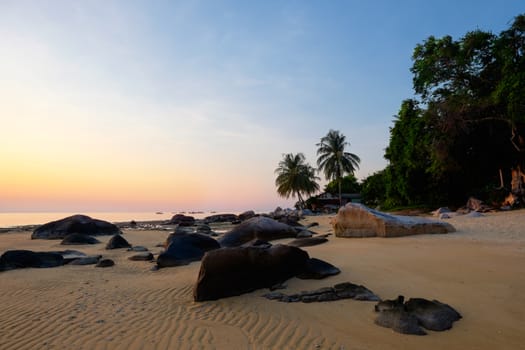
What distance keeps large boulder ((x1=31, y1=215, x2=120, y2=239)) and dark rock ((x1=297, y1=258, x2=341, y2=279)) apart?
1805cm

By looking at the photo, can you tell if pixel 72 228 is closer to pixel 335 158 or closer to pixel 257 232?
pixel 257 232

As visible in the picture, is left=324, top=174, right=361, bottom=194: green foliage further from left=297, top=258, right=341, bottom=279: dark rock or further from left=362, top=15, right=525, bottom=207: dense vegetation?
left=297, top=258, right=341, bottom=279: dark rock

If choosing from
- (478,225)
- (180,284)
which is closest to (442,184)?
(478,225)

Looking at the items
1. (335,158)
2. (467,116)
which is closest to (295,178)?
(335,158)

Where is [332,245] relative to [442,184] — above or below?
below

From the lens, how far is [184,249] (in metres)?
10.0

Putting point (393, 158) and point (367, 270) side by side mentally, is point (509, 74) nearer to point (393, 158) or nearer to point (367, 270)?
point (393, 158)

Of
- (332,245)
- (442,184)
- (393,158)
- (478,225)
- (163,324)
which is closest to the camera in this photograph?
(163,324)

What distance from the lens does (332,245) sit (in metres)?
10.8

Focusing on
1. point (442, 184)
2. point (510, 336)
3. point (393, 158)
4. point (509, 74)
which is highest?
point (509, 74)

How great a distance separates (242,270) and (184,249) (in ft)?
14.3

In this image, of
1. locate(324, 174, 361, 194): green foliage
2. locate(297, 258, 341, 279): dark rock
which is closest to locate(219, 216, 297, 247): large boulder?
locate(297, 258, 341, 279): dark rock

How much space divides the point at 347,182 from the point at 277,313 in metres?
66.4

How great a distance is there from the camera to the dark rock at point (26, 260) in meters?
9.44
